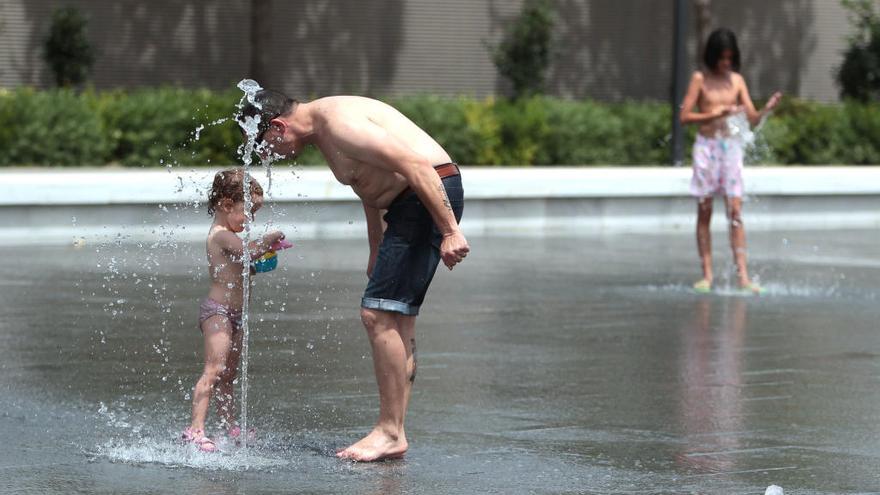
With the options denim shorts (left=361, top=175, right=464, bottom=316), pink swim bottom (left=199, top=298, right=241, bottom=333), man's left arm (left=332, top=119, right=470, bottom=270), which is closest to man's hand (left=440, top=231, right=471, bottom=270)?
man's left arm (left=332, top=119, right=470, bottom=270)

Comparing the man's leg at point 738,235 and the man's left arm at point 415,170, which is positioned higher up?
the man's left arm at point 415,170

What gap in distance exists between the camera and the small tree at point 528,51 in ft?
90.2

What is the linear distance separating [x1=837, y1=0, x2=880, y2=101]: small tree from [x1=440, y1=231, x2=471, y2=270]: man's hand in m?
24.8

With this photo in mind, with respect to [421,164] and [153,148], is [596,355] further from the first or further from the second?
[153,148]

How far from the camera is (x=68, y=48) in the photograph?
2517cm

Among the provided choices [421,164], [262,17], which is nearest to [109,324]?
[421,164]

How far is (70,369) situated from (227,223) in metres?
2.23

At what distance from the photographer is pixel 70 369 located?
8539 millimetres

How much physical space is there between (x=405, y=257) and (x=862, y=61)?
2504 centimetres

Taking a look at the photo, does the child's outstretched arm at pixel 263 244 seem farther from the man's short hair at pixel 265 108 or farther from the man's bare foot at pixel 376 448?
the man's bare foot at pixel 376 448

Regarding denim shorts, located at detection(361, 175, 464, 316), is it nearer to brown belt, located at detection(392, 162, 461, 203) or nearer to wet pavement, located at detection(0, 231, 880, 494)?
brown belt, located at detection(392, 162, 461, 203)

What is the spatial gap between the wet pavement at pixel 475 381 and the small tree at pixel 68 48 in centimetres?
1112

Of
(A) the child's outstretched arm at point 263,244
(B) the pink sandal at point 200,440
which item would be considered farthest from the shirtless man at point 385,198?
(B) the pink sandal at point 200,440

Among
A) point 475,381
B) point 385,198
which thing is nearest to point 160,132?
point 475,381
